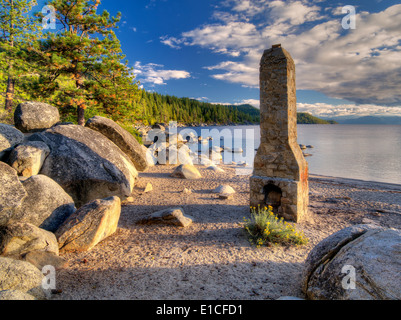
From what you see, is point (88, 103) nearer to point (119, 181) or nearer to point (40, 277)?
point (119, 181)

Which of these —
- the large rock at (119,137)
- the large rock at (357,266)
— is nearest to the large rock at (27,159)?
the large rock at (119,137)

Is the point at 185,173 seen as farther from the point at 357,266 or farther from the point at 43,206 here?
the point at 357,266

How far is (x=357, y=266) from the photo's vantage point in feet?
9.50

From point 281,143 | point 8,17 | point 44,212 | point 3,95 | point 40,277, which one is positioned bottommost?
point 40,277

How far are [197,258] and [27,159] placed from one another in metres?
6.16

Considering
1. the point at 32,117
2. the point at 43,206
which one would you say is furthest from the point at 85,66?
the point at 43,206

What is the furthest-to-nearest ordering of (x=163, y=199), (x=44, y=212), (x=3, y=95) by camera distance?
(x=3, y=95) → (x=163, y=199) → (x=44, y=212)

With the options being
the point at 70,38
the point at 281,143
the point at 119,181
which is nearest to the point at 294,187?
the point at 281,143

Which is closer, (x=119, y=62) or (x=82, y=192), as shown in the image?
(x=82, y=192)

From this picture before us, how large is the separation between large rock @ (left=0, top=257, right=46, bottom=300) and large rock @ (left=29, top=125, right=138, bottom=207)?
4.04 meters

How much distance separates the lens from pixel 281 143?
24.1 feet

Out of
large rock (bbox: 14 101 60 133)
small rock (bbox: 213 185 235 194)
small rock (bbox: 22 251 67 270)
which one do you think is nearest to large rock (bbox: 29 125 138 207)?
large rock (bbox: 14 101 60 133)

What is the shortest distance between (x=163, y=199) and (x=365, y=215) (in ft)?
26.9

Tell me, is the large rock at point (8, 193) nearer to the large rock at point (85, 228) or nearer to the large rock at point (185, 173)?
the large rock at point (85, 228)
